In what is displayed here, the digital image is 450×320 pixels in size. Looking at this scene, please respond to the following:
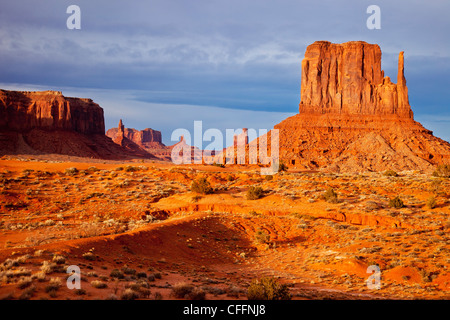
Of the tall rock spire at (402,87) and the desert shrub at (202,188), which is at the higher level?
the tall rock spire at (402,87)

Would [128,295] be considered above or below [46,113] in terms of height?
below

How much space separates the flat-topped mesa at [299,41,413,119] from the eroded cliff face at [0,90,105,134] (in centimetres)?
7279

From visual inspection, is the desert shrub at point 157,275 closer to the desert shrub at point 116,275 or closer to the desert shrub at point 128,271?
the desert shrub at point 128,271

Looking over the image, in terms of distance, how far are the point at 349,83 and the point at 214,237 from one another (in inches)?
3719

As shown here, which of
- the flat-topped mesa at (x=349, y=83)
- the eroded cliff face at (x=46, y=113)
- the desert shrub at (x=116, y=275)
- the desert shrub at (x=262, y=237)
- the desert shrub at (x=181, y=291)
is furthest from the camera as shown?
the eroded cliff face at (x=46, y=113)

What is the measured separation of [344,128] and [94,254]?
8802cm

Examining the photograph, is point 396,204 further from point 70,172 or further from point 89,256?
point 70,172

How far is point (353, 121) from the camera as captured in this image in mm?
94125

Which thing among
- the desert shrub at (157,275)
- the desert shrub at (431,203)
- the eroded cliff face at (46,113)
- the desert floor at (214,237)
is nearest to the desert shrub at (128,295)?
the desert floor at (214,237)

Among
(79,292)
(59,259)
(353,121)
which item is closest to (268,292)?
(79,292)

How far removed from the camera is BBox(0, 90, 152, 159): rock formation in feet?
314

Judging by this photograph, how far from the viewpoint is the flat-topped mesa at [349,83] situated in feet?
319
